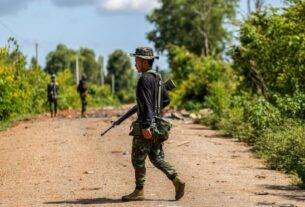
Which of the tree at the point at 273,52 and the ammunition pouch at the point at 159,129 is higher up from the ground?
the tree at the point at 273,52

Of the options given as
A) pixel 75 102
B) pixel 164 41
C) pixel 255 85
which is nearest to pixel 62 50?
pixel 164 41

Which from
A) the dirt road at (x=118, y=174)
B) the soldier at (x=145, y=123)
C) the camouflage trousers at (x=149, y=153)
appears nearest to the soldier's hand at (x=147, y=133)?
the soldier at (x=145, y=123)

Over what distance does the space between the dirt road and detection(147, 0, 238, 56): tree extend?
5494 centimetres

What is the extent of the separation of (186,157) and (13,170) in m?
4.09

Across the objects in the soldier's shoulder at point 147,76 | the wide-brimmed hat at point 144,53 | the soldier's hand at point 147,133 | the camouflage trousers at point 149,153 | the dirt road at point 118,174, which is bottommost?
the dirt road at point 118,174

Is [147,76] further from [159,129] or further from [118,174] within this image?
[118,174]

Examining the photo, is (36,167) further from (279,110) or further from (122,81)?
(122,81)

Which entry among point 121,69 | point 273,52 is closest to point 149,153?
point 273,52

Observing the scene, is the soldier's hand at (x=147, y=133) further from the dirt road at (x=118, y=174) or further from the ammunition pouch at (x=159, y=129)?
the dirt road at (x=118, y=174)

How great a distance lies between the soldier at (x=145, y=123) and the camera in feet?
32.1

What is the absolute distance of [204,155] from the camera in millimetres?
17312

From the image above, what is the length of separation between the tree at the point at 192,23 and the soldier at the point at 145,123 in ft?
216

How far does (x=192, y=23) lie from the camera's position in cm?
7744

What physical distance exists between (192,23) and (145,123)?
2691 inches
